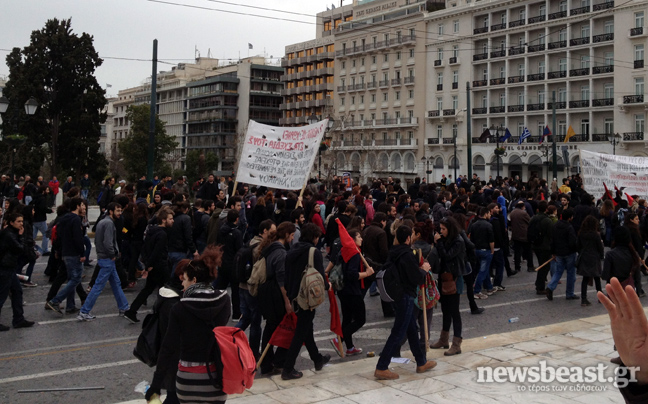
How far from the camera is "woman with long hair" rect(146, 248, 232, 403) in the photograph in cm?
456

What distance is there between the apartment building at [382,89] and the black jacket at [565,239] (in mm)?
59109

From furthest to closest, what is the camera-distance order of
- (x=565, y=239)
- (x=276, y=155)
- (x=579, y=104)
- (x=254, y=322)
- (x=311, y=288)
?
(x=579, y=104) → (x=276, y=155) → (x=565, y=239) → (x=254, y=322) → (x=311, y=288)

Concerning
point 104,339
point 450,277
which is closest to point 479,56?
point 450,277

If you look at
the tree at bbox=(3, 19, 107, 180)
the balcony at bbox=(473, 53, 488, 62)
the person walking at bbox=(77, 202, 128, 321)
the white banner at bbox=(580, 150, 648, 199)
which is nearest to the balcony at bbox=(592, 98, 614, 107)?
the balcony at bbox=(473, 53, 488, 62)

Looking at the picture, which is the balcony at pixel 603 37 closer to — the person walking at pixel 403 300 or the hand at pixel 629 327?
the person walking at pixel 403 300

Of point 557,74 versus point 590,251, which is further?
point 557,74

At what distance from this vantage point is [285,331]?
7.23 metres

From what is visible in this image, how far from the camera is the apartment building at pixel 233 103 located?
334 feet

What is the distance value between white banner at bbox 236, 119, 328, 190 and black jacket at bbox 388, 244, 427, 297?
745 cm

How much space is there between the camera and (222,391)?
4.59 meters

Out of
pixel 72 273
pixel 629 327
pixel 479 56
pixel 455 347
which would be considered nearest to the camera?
pixel 629 327

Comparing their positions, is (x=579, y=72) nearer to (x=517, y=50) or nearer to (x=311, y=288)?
(x=517, y=50)

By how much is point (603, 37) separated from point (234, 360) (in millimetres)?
60352

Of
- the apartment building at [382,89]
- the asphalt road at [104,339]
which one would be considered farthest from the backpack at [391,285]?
the apartment building at [382,89]
